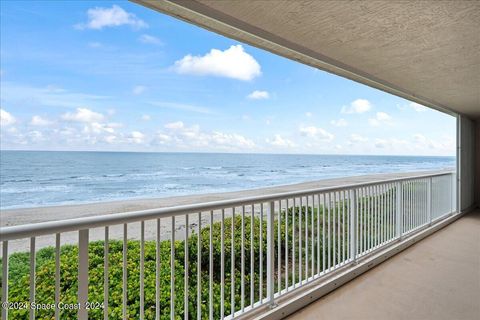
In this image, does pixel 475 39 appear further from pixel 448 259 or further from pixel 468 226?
pixel 468 226

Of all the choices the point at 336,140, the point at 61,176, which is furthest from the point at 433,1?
the point at 336,140

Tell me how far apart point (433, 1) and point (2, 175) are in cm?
2387

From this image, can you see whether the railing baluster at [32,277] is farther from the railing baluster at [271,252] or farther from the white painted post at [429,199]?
the white painted post at [429,199]

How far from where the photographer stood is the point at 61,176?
19.2m

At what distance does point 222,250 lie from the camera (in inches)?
73.2

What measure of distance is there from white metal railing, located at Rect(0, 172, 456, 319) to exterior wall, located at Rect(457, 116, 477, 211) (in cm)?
123

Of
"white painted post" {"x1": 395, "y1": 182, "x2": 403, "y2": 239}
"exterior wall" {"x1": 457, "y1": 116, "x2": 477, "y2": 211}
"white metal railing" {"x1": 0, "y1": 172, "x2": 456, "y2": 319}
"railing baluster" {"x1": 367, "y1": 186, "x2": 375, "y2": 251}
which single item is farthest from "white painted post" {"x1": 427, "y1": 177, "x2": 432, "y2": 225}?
"railing baluster" {"x1": 367, "y1": 186, "x2": 375, "y2": 251}

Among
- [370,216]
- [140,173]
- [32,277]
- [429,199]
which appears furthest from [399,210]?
[140,173]

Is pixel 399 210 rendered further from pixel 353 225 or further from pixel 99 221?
pixel 99 221

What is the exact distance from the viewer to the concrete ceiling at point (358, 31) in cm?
168

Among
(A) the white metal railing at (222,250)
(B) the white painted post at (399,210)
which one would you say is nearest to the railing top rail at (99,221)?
(A) the white metal railing at (222,250)

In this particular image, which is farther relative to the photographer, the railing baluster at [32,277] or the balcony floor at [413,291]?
the balcony floor at [413,291]

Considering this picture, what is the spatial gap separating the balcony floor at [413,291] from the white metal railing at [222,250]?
0.79 ft

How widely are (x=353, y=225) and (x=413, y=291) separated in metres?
0.77
